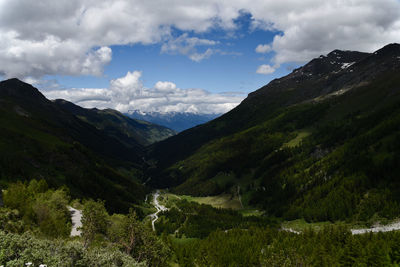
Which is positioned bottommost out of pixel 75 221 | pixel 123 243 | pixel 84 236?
pixel 75 221

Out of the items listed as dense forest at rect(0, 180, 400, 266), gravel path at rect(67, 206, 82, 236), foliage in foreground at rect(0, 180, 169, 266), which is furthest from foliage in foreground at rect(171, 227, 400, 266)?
gravel path at rect(67, 206, 82, 236)

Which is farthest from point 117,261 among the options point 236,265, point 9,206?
point 236,265

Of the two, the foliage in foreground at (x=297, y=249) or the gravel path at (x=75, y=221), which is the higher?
the gravel path at (x=75, y=221)

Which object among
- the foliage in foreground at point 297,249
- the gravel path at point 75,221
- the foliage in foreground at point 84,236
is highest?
the foliage in foreground at point 84,236

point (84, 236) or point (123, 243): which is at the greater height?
point (84, 236)

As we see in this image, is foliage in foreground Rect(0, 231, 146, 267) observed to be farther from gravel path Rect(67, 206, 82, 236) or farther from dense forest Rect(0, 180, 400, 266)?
gravel path Rect(67, 206, 82, 236)

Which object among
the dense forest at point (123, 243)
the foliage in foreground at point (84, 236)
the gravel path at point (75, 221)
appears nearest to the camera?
the dense forest at point (123, 243)

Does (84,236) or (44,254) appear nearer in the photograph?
(44,254)

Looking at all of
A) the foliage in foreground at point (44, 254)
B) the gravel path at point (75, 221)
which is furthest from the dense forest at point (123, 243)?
the gravel path at point (75, 221)

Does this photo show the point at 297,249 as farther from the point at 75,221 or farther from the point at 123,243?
the point at 75,221

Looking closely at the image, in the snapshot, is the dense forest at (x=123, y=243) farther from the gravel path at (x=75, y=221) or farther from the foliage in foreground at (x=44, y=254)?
the gravel path at (x=75, y=221)

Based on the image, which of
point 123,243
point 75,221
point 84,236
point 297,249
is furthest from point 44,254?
point 297,249

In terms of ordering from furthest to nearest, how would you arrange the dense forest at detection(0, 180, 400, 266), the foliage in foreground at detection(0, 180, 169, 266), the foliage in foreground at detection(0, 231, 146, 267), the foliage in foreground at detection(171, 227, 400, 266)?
the foliage in foreground at detection(171, 227, 400, 266) → the foliage in foreground at detection(0, 180, 169, 266) → the dense forest at detection(0, 180, 400, 266) → the foliage in foreground at detection(0, 231, 146, 267)

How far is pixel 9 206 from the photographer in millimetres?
80875
